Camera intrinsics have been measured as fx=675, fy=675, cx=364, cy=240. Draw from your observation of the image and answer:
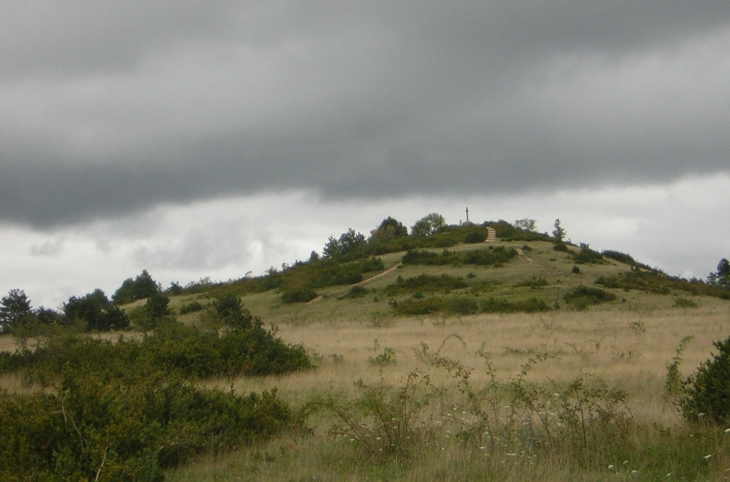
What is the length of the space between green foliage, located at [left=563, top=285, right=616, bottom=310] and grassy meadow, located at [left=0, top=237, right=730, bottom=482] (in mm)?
7234

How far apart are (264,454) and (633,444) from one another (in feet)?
12.4

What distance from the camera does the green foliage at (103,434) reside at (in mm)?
5676

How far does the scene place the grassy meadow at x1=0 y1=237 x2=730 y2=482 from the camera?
6215 millimetres

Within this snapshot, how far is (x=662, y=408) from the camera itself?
883 centimetres

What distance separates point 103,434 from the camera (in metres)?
5.91

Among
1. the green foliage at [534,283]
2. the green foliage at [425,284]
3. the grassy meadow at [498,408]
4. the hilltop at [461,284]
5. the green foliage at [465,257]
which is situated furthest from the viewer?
the green foliage at [465,257]

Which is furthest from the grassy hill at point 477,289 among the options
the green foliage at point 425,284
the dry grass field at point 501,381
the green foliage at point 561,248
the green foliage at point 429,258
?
the dry grass field at point 501,381

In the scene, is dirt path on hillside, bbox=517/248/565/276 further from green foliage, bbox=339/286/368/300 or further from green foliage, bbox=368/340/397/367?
green foliage, bbox=368/340/397/367

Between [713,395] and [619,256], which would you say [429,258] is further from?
[713,395]

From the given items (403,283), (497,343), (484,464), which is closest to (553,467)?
(484,464)

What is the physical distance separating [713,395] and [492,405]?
2456mm

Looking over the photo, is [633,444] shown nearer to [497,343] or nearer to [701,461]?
[701,461]

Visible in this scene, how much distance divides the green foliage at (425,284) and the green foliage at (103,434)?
3799cm

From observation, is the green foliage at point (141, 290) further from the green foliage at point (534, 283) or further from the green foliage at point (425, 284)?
the green foliage at point (534, 283)
